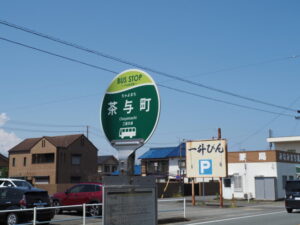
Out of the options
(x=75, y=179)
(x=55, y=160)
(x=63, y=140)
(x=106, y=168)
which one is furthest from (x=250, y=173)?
(x=106, y=168)

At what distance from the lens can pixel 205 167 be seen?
30906 mm

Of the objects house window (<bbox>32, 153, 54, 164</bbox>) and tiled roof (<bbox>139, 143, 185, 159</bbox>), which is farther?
tiled roof (<bbox>139, 143, 185, 159</bbox>)

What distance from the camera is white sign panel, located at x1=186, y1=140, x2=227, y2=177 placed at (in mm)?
29906

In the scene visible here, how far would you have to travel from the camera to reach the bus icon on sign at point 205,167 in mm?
30641

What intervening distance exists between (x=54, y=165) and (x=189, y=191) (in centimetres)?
2080

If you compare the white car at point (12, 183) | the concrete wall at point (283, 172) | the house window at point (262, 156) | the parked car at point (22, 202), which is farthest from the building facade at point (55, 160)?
the parked car at point (22, 202)

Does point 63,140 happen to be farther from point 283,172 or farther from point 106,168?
point 283,172

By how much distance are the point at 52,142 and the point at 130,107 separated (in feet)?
198

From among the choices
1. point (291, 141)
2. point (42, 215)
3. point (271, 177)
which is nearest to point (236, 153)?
point (271, 177)

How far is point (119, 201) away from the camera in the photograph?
11.8ft

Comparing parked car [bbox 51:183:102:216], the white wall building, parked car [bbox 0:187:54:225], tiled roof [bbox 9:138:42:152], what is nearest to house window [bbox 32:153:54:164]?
tiled roof [bbox 9:138:42:152]

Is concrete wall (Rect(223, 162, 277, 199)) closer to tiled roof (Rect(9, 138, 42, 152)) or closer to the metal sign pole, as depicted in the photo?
tiled roof (Rect(9, 138, 42, 152))

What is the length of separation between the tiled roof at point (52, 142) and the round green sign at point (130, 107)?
59231 mm

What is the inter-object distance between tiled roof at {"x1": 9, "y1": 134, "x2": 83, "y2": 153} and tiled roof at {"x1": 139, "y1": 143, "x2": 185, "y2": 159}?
14518 mm
